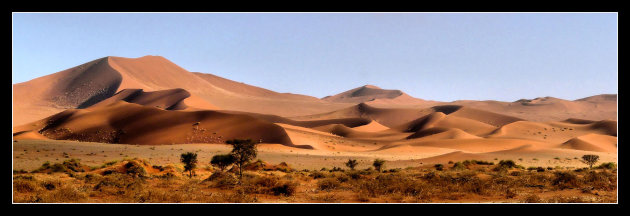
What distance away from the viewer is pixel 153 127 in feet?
257

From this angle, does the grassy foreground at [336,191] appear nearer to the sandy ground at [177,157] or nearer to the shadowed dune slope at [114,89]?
the sandy ground at [177,157]

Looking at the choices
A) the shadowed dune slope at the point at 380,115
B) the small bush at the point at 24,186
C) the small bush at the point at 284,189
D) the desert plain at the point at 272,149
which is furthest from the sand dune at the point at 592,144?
the shadowed dune slope at the point at 380,115

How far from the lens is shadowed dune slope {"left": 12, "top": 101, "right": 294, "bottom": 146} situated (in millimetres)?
72375

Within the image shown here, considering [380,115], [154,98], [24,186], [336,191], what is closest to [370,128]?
[380,115]

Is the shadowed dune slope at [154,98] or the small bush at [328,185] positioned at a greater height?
the shadowed dune slope at [154,98]

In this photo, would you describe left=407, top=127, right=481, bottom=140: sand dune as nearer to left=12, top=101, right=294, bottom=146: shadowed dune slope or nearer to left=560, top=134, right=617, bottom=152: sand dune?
left=560, top=134, right=617, bottom=152: sand dune

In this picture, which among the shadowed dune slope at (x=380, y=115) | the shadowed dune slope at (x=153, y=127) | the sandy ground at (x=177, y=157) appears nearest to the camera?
the sandy ground at (x=177, y=157)

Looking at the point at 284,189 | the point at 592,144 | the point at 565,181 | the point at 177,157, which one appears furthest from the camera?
the point at 592,144

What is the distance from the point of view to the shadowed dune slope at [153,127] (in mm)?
72375

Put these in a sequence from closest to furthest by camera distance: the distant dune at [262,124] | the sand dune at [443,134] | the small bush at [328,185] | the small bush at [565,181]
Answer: the small bush at [565,181], the small bush at [328,185], the distant dune at [262,124], the sand dune at [443,134]

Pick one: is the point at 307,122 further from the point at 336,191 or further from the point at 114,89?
the point at 336,191

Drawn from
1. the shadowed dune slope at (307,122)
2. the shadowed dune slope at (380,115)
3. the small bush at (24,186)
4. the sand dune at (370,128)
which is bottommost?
the small bush at (24,186)

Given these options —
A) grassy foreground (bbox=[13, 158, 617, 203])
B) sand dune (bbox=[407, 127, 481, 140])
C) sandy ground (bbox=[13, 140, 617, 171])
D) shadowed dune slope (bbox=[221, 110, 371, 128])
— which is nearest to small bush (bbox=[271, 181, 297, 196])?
grassy foreground (bbox=[13, 158, 617, 203])
